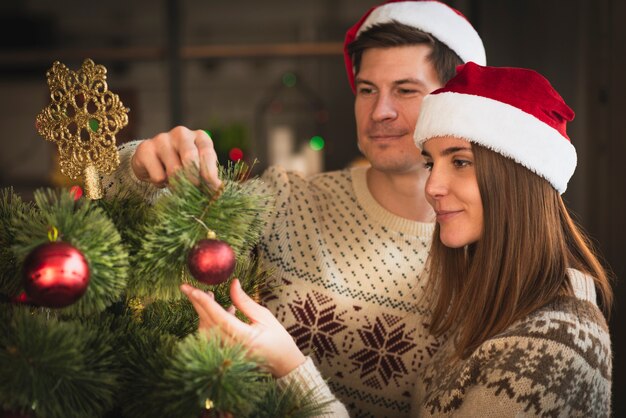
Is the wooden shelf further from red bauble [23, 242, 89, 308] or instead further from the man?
red bauble [23, 242, 89, 308]

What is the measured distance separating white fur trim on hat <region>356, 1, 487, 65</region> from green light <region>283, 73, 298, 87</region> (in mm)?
2948

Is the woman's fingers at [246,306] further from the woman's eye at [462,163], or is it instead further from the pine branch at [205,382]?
the woman's eye at [462,163]

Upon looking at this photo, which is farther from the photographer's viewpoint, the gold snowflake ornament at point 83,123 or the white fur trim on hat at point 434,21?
the white fur trim on hat at point 434,21

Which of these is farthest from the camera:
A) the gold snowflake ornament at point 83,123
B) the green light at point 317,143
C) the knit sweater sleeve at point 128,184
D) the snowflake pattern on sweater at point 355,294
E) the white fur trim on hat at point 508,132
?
the green light at point 317,143

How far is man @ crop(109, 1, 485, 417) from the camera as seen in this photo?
140 centimetres

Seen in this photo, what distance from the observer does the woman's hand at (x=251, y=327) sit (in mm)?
718

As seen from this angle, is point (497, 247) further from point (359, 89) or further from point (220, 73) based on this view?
point (220, 73)

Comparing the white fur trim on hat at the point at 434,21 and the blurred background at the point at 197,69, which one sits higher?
the white fur trim on hat at the point at 434,21

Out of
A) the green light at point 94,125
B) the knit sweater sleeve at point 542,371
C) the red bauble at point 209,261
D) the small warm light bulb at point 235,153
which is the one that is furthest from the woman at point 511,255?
the small warm light bulb at point 235,153

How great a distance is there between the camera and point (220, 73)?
4.54 m

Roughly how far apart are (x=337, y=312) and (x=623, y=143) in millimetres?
1254

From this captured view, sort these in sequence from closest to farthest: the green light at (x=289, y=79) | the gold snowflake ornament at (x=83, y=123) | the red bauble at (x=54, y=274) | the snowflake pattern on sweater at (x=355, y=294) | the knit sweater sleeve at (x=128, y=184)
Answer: the red bauble at (x=54, y=274) → the gold snowflake ornament at (x=83, y=123) → the knit sweater sleeve at (x=128, y=184) → the snowflake pattern on sweater at (x=355, y=294) → the green light at (x=289, y=79)

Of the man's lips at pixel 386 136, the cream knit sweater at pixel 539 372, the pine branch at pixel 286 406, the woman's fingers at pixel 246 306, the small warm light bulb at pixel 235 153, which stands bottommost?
the small warm light bulb at pixel 235 153

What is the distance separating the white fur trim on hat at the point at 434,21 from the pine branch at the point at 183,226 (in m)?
0.86
